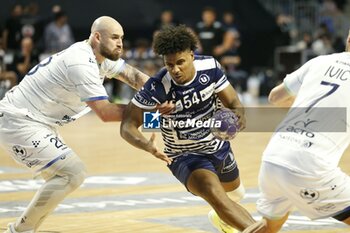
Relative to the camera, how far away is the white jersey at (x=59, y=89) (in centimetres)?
806

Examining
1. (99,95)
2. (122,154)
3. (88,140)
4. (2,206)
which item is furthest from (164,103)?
(88,140)

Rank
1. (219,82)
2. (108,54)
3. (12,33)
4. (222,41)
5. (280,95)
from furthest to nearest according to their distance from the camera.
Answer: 1. (222,41)
2. (12,33)
3. (108,54)
4. (219,82)
5. (280,95)

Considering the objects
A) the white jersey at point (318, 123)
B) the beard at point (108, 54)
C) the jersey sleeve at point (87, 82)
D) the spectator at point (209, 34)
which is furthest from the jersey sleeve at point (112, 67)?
the spectator at point (209, 34)

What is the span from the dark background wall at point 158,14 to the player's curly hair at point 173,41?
19.8 meters

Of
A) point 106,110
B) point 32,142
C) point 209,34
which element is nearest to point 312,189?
point 106,110

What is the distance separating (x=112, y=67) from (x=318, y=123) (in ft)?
10.1

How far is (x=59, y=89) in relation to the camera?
8.20 m

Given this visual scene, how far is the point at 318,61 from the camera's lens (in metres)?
6.49

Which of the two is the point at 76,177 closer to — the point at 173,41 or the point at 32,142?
the point at 32,142

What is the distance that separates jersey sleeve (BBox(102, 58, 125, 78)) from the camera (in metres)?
8.77

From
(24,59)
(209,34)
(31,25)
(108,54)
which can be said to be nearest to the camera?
(108,54)

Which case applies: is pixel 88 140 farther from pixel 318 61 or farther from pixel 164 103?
pixel 318 61

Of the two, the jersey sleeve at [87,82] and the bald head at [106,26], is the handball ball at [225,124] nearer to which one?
the jersey sleeve at [87,82]

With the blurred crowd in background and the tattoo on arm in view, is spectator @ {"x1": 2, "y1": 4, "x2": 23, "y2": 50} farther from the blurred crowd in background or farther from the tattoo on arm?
the tattoo on arm
